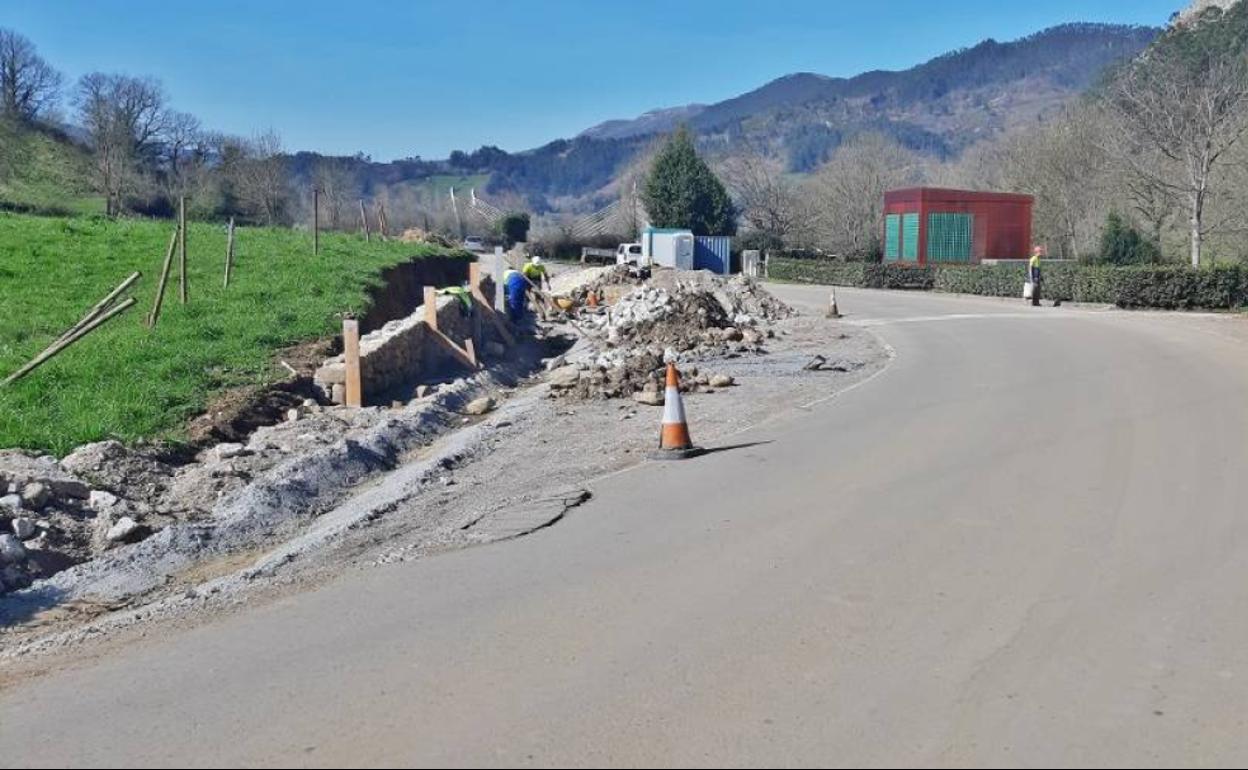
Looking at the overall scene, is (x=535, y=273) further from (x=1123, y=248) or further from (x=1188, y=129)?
(x=1123, y=248)

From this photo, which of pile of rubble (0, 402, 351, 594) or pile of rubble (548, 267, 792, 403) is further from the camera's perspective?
pile of rubble (548, 267, 792, 403)

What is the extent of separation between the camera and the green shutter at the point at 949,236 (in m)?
48.5

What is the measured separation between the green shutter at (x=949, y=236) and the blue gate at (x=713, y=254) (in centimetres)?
1724

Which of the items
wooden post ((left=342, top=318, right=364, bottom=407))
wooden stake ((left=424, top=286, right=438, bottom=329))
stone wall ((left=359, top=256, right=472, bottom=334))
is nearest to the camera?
wooden post ((left=342, top=318, right=364, bottom=407))

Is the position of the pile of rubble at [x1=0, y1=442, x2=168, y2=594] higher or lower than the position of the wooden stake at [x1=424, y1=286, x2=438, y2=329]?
lower

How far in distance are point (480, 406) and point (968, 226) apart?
37.3 metres

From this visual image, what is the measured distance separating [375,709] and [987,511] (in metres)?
5.04

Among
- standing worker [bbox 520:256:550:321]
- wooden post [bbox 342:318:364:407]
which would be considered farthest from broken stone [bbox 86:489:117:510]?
standing worker [bbox 520:256:550:321]

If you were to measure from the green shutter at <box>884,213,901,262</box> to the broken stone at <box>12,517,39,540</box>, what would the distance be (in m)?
45.7

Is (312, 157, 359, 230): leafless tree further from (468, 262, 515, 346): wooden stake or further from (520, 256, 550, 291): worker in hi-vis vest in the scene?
(468, 262, 515, 346): wooden stake

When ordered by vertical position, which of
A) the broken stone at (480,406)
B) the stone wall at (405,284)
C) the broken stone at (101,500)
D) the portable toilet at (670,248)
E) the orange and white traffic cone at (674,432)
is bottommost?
the broken stone at (480,406)

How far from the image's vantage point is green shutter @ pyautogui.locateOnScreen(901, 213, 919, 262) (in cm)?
4912

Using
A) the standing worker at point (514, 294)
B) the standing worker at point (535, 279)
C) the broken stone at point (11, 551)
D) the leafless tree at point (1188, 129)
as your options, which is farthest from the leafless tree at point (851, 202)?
the broken stone at point (11, 551)

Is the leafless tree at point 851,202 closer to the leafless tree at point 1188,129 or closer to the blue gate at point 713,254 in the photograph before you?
the blue gate at point 713,254
